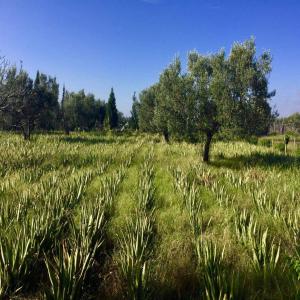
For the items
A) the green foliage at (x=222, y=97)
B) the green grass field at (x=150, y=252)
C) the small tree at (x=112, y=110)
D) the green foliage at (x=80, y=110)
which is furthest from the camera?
the small tree at (x=112, y=110)

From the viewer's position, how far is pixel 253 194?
7750 millimetres

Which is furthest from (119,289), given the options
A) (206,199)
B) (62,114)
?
(62,114)

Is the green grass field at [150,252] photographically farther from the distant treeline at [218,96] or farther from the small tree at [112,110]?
the small tree at [112,110]

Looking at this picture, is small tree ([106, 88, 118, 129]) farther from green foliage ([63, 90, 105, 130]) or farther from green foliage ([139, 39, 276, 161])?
green foliage ([139, 39, 276, 161])

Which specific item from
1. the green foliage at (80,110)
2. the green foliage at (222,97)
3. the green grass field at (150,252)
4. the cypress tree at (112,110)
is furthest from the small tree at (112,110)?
the green grass field at (150,252)

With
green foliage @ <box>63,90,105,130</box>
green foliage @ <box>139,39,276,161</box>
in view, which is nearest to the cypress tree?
green foliage @ <box>63,90,105,130</box>

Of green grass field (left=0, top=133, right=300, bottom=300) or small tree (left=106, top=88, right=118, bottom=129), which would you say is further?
small tree (left=106, top=88, right=118, bottom=129)

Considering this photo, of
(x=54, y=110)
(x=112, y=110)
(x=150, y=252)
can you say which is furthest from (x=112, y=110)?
(x=150, y=252)

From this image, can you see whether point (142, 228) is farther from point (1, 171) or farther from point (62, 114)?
point (62, 114)

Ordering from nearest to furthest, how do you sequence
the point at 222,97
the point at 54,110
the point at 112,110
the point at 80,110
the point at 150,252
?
the point at 150,252, the point at 222,97, the point at 54,110, the point at 80,110, the point at 112,110

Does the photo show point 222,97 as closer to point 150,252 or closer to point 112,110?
point 150,252

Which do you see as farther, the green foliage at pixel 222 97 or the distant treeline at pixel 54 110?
the distant treeline at pixel 54 110

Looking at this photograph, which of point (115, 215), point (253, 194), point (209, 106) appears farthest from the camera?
point (209, 106)

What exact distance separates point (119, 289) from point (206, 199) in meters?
4.69
